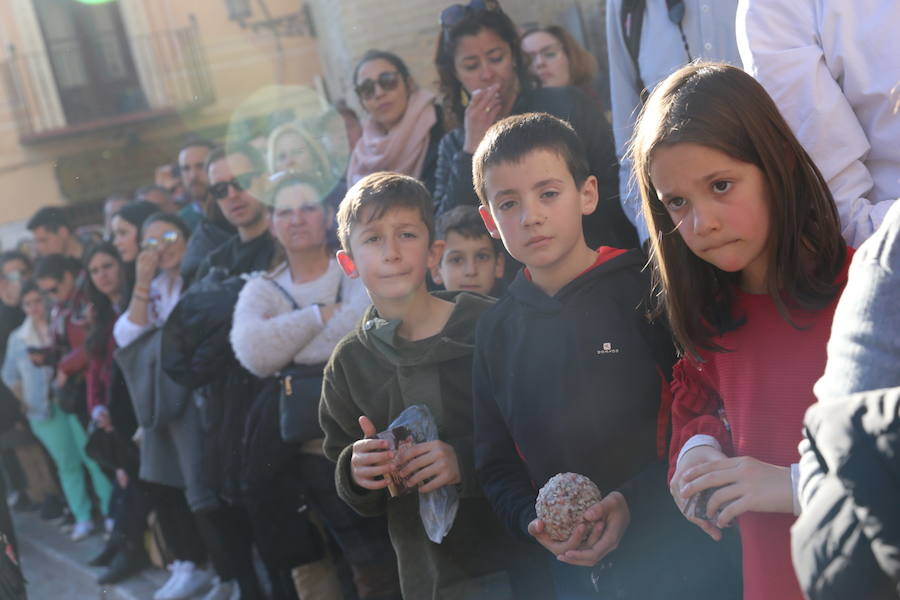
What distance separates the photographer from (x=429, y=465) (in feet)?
9.25

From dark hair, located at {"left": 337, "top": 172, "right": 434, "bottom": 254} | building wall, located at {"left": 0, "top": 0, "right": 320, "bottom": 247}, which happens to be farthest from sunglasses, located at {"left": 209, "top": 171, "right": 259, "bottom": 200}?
building wall, located at {"left": 0, "top": 0, "right": 320, "bottom": 247}

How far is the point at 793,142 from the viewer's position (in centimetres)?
198

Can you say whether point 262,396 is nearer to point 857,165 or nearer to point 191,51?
point 857,165

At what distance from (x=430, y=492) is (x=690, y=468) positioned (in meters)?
1.07

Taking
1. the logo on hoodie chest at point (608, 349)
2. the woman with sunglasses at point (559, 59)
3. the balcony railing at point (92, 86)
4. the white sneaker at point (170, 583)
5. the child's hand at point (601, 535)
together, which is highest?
the balcony railing at point (92, 86)

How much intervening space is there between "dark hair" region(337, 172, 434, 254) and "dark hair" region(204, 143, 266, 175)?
77.4 inches

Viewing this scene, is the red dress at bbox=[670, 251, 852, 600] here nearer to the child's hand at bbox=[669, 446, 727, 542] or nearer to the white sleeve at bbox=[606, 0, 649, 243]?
the child's hand at bbox=[669, 446, 727, 542]

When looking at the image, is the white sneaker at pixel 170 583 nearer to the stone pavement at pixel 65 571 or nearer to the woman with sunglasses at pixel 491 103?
the stone pavement at pixel 65 571

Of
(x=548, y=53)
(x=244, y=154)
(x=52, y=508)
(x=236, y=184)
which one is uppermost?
(x=548, y=53)

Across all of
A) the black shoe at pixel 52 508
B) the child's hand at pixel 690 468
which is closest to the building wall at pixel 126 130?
the black shoe at pixel 52 508

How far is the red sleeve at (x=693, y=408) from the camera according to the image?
7.07 ft

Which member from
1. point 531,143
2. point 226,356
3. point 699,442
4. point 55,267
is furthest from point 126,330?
point 699,442

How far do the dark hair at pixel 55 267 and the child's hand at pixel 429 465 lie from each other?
16.8ft

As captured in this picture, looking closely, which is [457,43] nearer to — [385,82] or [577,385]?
[385,82]
